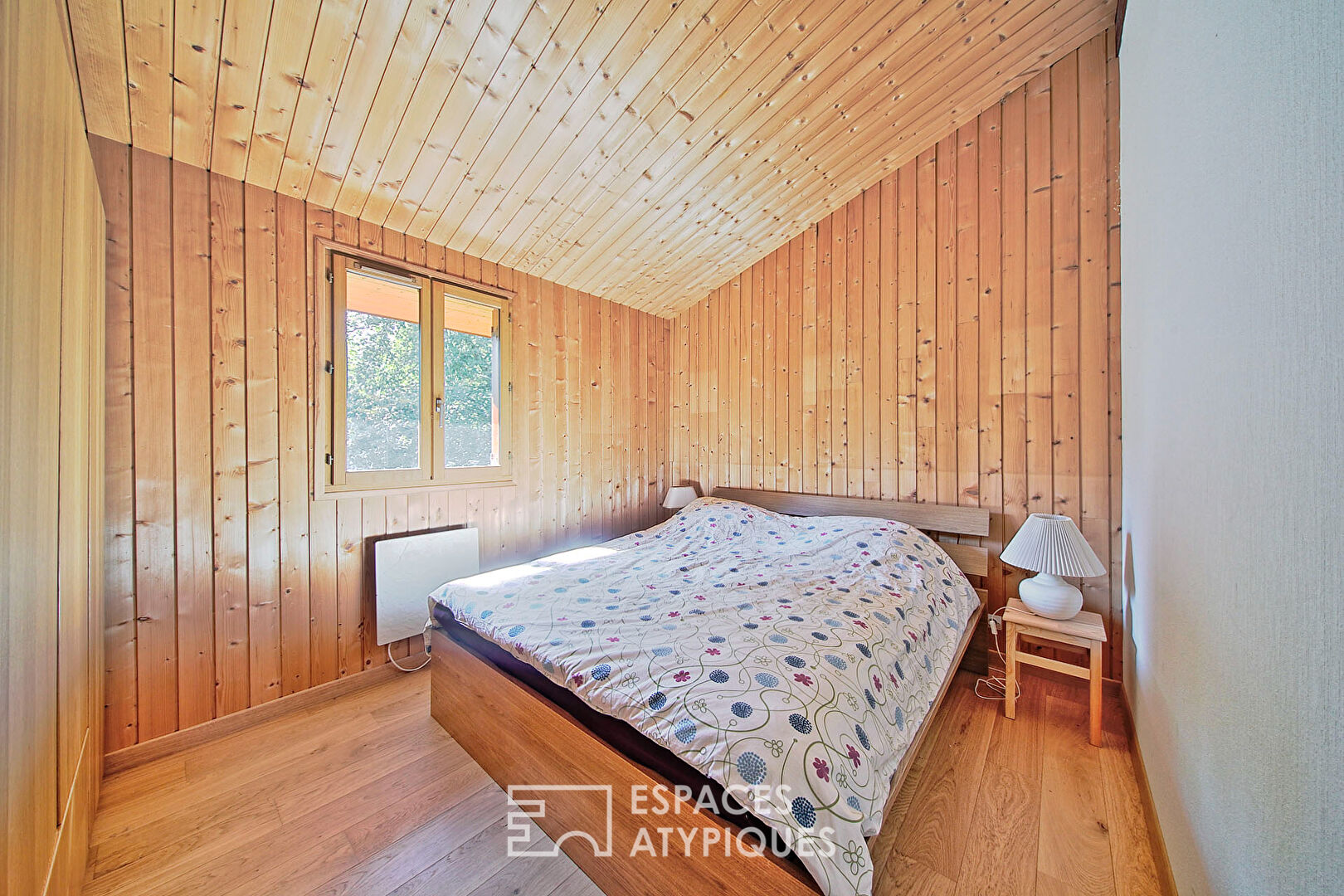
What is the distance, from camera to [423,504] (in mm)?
2580

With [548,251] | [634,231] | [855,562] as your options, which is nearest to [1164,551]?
[855,562]

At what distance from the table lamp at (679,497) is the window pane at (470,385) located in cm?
140

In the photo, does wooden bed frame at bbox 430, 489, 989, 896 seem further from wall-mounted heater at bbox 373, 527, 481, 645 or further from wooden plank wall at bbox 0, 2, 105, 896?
wooden plank wall at bbox 0, 2, 105, 896

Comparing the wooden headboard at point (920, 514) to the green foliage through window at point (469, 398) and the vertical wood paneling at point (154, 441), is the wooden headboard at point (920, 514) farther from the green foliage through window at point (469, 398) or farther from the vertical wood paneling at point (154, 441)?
the vertical wood paneling at point (154, 441)

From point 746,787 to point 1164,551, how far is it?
4.66ft

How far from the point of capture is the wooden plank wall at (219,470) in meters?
1.77

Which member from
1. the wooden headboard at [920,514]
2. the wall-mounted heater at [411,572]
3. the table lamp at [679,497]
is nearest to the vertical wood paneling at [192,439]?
the wall-mounted heater at [411,572]

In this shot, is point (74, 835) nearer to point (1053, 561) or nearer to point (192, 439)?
point (192, 439)

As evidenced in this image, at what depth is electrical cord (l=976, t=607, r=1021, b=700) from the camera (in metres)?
2.20

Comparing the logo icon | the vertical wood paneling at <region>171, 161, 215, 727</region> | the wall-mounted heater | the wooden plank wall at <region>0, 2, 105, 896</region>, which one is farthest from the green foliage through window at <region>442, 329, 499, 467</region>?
the logo icon

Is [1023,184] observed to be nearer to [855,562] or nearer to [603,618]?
[855,562]

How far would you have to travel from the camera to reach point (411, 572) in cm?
245

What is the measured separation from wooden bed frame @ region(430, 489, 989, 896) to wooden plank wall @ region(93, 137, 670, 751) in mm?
778

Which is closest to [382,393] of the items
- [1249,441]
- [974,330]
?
[1249,441]
